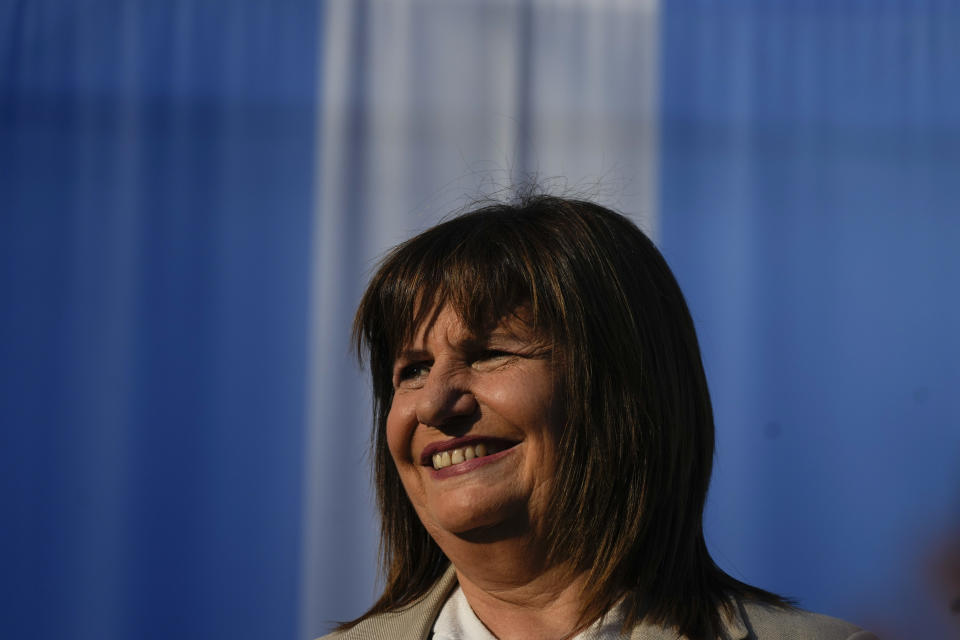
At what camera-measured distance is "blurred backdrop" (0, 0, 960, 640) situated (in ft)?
9.21

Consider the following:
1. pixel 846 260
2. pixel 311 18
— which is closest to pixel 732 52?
pixel 846 260

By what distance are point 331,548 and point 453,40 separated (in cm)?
158

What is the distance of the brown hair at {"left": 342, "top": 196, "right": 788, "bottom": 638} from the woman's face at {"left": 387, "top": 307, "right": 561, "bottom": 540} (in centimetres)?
2

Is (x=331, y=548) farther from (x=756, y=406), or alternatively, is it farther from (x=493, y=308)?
(x=493, y=308)

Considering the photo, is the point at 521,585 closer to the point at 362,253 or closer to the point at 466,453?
the point at 466,453

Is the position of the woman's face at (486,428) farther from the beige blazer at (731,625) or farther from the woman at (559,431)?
the beige blazer at (731,625)

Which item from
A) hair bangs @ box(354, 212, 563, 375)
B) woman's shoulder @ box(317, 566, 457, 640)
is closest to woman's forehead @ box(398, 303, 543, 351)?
hair bangs @ box(354, 212, 563, 375)

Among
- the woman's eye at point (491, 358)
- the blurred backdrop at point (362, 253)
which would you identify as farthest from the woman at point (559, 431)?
the blurred backdrop at point (362, 253)

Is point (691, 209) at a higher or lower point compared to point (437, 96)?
lower

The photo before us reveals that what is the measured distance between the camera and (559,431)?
47.4 inches

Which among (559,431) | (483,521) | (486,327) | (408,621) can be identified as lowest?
(408,621)

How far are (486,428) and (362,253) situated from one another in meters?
1.82

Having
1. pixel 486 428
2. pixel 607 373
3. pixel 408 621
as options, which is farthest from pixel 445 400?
pixel 408 621

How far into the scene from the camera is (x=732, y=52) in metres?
3.02
